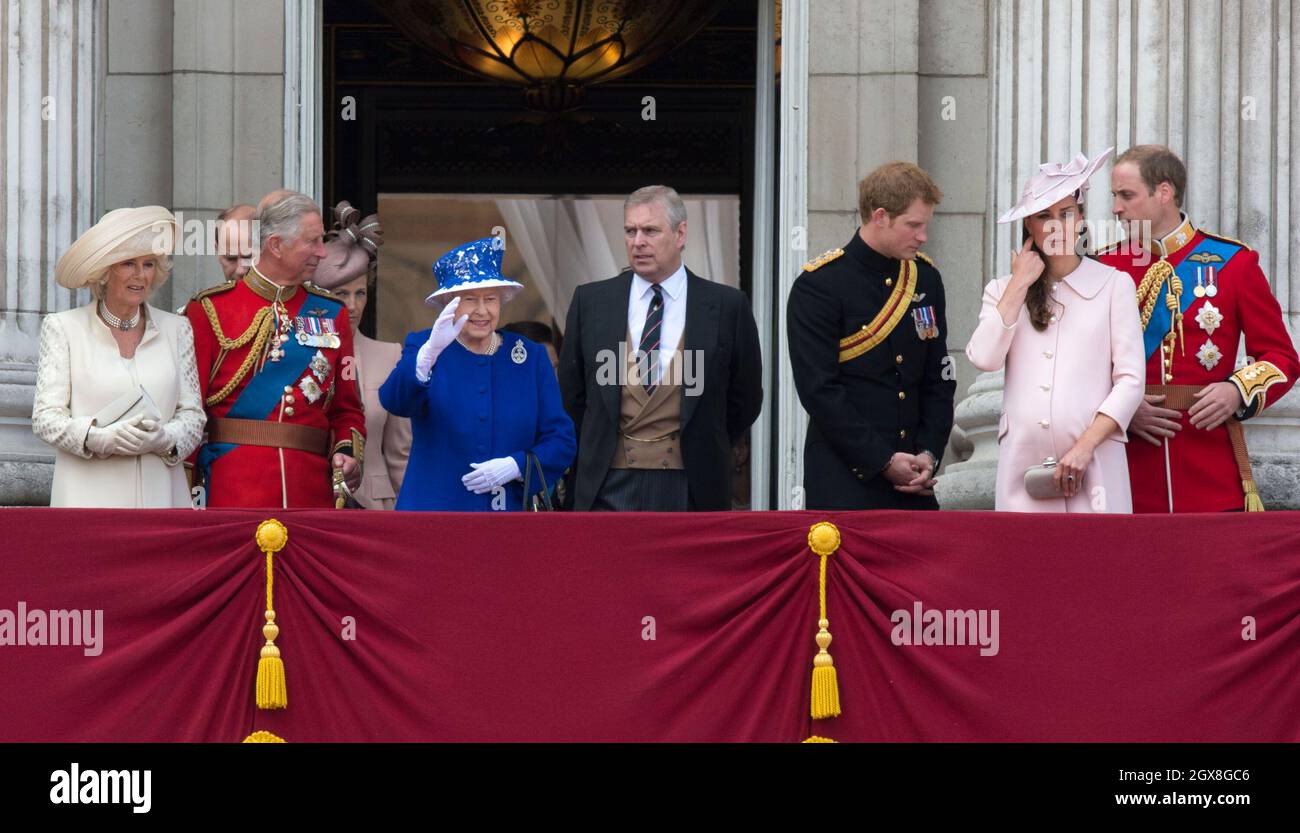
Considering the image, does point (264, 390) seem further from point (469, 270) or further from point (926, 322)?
point (926, 322)

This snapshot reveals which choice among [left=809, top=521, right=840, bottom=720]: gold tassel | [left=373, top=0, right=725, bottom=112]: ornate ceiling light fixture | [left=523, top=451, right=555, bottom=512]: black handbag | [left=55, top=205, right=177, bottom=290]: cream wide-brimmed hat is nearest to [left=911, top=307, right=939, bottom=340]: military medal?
[left=809, top=521, right=840, bottom=720]: gold tassel

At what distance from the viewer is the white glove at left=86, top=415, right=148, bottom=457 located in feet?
24.7

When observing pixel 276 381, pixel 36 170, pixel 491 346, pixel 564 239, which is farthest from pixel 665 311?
pixel 564 239

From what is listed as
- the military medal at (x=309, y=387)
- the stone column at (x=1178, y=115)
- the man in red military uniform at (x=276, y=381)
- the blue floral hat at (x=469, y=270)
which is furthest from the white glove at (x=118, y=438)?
the stone column at (x=1178, y=115)

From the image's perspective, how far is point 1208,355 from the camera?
319 inches

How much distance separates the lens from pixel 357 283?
925cm

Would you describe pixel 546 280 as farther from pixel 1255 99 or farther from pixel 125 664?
pixel 125 664

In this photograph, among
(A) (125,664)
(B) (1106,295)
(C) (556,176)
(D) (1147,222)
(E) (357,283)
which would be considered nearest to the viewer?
(A) (125,664)

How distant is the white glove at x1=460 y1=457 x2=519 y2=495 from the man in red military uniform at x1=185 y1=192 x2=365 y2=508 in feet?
1.90

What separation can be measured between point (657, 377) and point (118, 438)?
191 centimetres

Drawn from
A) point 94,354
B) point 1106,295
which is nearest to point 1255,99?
point 1106,295

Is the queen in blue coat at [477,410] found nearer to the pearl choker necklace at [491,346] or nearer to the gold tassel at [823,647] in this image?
the pearl choker necklace at [491,346]

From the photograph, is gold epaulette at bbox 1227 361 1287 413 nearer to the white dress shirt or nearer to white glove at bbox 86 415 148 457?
the white dress shirt

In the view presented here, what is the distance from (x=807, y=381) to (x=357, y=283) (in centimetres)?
232
